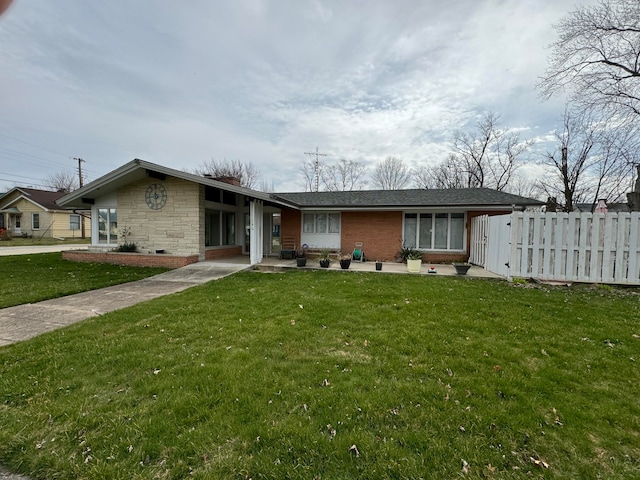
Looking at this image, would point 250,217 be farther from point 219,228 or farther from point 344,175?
point 344,175

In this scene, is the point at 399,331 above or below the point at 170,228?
below

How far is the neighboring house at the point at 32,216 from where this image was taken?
2847cm

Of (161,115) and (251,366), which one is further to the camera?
(161,115)

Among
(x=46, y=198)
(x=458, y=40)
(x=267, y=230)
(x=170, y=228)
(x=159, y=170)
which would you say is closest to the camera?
(x=458, y=40)

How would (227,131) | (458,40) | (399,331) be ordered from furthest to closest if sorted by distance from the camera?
1. (227,131)
2. (458,40)
3. (399,331)

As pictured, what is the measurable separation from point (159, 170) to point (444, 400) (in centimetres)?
1217

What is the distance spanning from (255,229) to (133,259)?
5346mm

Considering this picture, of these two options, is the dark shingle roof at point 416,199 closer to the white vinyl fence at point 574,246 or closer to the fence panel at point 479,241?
the fence panel at point 479,241

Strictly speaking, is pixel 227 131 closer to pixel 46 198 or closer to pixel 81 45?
pixel 81 45

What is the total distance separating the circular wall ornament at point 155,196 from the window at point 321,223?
6.46 meters

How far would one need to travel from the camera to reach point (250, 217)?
11.7 meters

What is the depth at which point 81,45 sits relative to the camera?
34.7ft

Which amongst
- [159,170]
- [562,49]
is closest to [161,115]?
[159,170]

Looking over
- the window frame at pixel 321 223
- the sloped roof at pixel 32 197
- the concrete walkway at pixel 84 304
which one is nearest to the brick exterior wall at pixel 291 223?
the window frame at pixel 321 223
